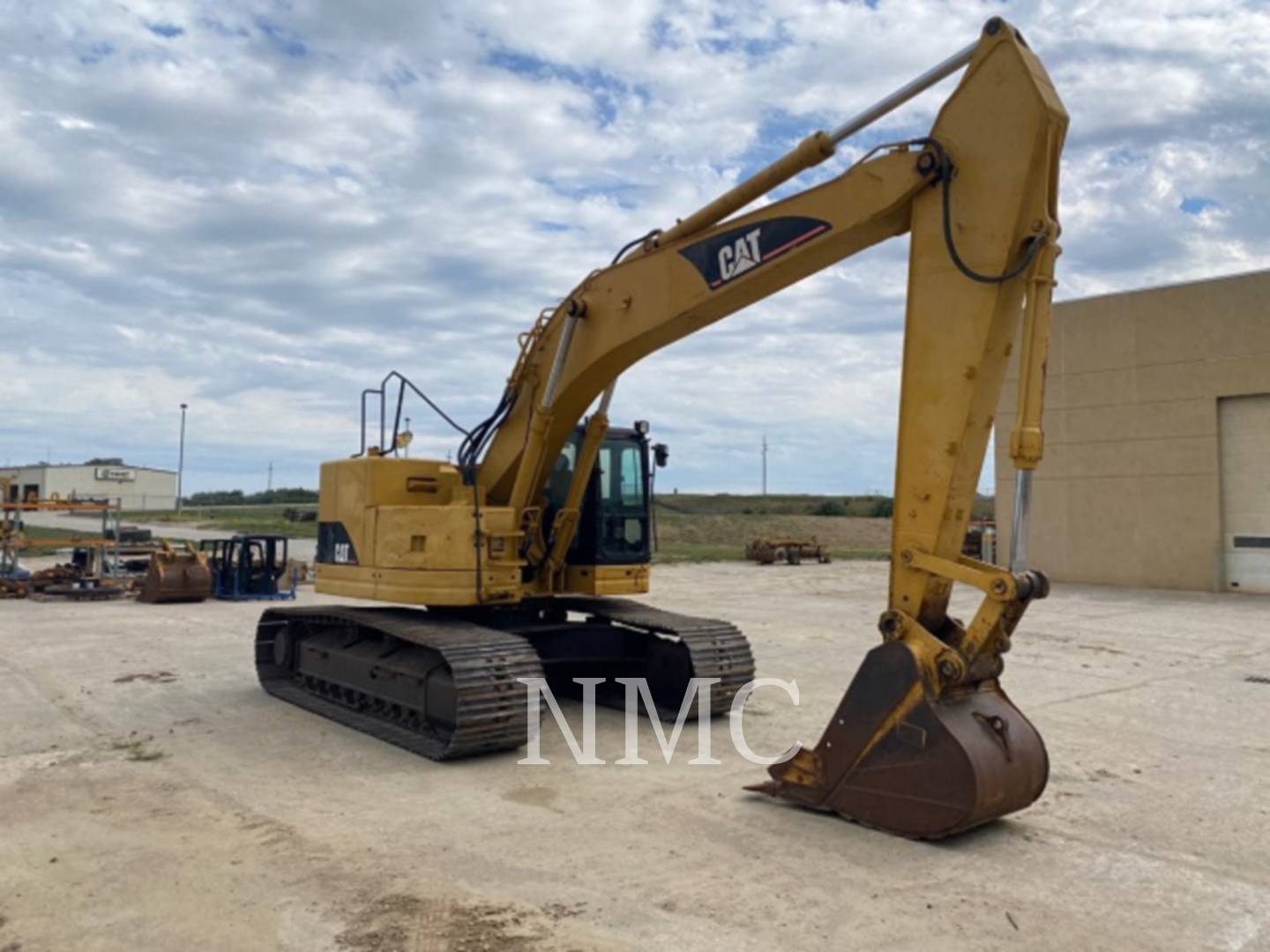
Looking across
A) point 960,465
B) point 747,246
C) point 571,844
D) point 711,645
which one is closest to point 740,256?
point 747,246

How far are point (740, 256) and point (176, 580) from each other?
15.5 meters

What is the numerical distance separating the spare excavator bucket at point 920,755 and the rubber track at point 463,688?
2.47 meters

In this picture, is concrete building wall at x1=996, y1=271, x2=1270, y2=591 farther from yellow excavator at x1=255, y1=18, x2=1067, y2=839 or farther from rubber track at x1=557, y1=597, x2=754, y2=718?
yellow excavator at x1=255, y1=18, x2=1067, y2=839

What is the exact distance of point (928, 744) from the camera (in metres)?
5.48

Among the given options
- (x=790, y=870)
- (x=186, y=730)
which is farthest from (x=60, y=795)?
(x=790, y=870)

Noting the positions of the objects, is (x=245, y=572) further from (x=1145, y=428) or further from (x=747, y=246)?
(x=1145, y=428)

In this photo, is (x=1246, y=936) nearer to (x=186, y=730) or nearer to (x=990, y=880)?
(x=990, y=880)

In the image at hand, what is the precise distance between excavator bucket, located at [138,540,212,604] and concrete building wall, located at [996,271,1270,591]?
1863 cm

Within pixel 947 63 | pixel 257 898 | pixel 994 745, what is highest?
pixel 947 63

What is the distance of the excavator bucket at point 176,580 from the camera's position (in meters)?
19.0

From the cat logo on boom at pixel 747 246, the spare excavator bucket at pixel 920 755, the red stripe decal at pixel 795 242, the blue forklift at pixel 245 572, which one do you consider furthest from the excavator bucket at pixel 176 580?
the spare excavator bucket at pixel 920 755

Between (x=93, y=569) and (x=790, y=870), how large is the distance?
21.0 metres

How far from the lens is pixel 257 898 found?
4812 millimetres

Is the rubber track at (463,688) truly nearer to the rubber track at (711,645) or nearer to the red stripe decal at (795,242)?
the rubber track at (711,645)
